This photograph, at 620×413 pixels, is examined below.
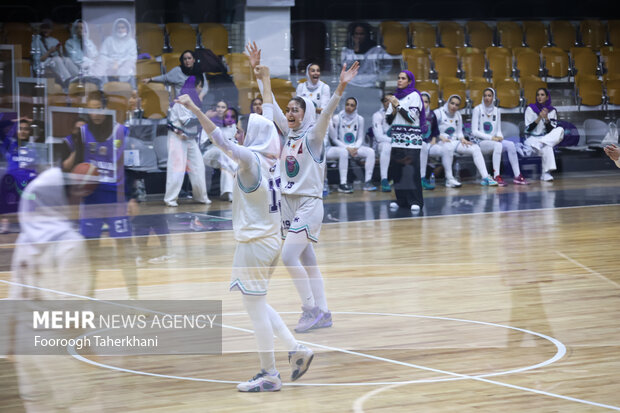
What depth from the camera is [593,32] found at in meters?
13.1

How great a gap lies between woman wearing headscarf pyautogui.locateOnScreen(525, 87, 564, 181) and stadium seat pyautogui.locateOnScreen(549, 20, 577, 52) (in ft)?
2.72

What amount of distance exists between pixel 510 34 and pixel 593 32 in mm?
1148

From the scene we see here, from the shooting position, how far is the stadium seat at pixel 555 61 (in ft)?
44.3

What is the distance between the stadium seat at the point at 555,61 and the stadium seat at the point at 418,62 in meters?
1.72

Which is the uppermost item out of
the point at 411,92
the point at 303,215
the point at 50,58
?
the point at 50,58

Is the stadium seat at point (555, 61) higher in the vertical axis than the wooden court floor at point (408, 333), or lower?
higher

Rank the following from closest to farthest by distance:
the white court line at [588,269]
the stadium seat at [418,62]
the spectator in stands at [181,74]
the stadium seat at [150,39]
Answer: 1. the white court line at [588,269]
2. the stadium seat at [150,39]
3. the spectator in stands at [181,74]
4. the stadium seat at [418,62]

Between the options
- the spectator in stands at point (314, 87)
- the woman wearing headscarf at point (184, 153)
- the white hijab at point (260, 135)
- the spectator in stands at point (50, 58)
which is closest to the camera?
the white hijab at point (260, 135)

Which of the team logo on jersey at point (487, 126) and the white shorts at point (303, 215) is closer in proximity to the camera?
the white shorts at point (303, 215)

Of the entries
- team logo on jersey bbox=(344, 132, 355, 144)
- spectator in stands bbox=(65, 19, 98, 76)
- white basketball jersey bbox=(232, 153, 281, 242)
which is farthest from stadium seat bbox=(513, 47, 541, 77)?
white basketball jersey bbox=(232, 153, 281, 242)

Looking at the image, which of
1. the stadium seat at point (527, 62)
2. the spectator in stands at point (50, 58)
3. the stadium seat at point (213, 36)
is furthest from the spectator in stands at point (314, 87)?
the stadium seat at point (527, 62)

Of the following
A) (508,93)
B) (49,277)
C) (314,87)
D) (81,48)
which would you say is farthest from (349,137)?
(49,277)

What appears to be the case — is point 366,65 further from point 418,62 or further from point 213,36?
point 213,36

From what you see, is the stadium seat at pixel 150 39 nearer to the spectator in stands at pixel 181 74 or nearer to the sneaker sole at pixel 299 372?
the spectator in stands at pixel 181 74
